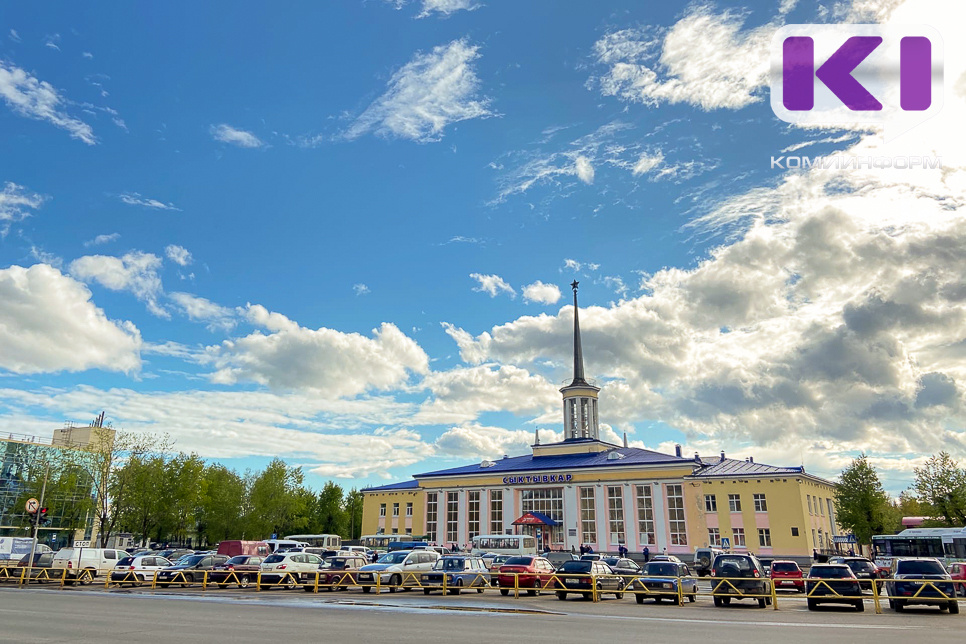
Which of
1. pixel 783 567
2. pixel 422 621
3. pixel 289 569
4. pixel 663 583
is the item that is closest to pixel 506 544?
pixel 289 569

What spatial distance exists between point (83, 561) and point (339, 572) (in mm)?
15374

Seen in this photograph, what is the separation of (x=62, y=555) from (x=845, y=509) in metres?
59.6

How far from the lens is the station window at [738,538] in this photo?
5891 cm

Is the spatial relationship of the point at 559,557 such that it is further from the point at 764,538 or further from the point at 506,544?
the point at 764,538

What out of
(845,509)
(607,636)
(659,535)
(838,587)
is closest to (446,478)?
(659,535)

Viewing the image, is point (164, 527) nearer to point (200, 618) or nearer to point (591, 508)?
point (591, 508)

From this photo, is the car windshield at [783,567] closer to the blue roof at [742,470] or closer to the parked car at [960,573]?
the parked car at [960,573]

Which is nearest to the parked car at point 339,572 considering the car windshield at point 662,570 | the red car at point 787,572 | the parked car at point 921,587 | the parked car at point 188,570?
the parked car at point 188,570

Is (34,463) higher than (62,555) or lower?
higher

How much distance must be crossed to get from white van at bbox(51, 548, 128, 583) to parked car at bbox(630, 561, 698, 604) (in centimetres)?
2475

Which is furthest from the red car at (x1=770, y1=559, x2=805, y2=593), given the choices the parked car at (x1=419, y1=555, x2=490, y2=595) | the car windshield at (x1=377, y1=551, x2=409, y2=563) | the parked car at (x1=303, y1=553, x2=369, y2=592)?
the parked car at (x1=303, y1=553, x2=369, y2=592)

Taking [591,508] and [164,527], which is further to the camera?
[164,527]

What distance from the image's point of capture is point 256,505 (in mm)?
82250

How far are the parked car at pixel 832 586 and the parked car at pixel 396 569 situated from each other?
15641 mm
